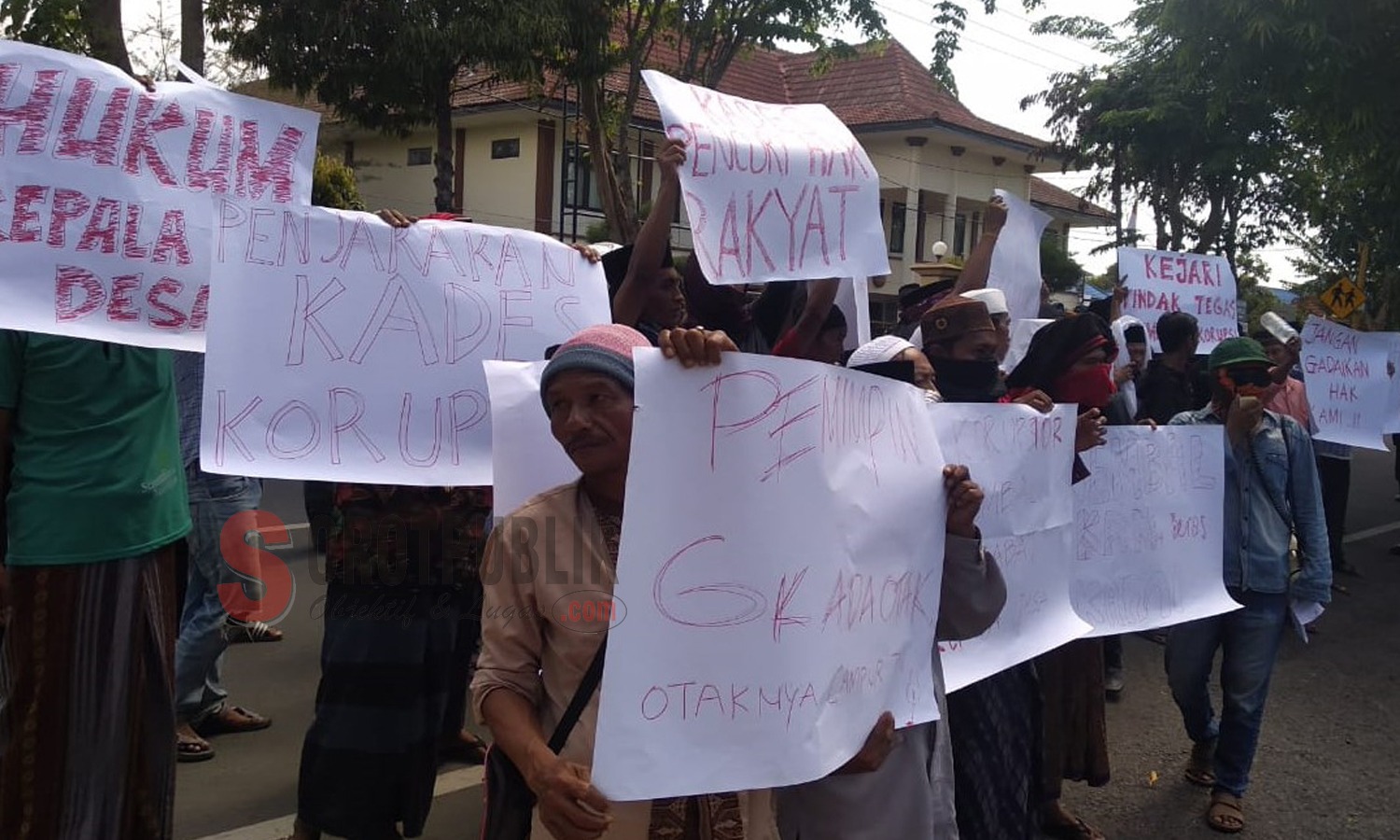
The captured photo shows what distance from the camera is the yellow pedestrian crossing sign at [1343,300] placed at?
1234 centimetres

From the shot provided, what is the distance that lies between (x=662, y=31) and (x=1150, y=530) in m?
9.90

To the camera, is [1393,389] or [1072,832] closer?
[1072,832]

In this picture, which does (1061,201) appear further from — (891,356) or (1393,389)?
(891,356)

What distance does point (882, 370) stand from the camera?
242 centimetres

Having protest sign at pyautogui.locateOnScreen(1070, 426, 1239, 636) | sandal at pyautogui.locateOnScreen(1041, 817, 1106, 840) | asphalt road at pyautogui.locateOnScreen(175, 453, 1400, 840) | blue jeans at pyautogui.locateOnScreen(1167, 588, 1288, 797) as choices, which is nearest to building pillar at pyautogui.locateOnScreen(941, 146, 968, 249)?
asphalt road at pyautogui.locateOnScreen(175, 453, 1400, 840)

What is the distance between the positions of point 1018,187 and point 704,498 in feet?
92.9

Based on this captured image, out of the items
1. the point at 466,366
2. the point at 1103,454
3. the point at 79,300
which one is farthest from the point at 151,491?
the point at 1103,454

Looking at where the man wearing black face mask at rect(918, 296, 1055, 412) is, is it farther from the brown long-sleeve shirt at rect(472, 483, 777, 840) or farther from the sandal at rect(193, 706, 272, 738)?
the sandal at rect(193, 706, 272, 738)

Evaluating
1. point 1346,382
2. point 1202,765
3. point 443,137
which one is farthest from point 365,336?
point 443,137

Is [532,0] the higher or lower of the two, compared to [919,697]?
higher

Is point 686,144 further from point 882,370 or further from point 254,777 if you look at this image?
point 254,777

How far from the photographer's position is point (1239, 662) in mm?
3891

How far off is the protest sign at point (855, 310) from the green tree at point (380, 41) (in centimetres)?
722

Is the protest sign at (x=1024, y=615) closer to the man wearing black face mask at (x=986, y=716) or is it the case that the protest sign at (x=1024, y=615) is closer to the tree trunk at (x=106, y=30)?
the man wearing black face mask at (x=986, y=716)
